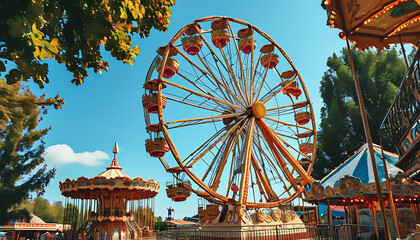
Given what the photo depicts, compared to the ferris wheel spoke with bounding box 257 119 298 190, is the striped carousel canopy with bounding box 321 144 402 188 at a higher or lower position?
lower

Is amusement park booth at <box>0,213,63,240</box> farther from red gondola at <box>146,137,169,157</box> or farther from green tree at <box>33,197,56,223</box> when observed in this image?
red gondola at <box>146,137,169,157</box>

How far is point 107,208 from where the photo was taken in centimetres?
1808

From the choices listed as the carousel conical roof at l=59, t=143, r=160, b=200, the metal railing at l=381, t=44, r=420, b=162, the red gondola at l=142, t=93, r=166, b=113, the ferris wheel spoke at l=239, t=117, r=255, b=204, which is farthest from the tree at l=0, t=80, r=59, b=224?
the metal railing at l=381, t=44, r=420, b=162

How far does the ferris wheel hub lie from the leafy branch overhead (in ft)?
36.3

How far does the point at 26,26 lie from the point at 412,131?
480 centimetres

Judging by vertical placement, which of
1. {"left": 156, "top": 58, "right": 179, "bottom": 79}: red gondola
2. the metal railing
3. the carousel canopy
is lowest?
the metal railing

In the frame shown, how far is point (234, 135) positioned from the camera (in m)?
15.5

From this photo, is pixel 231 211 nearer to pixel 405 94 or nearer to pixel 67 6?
pixel 405 94

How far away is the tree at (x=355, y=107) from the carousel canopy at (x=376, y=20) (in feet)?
55.4

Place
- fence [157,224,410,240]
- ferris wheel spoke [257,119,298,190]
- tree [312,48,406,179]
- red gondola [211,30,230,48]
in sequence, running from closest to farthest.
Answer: fence [157,224,410,240], ferris wheel spoke [257,119,298,190], red gondola [211,30,230,48], tree [312,48,406,179]

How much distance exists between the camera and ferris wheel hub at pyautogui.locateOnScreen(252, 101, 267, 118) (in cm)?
1543

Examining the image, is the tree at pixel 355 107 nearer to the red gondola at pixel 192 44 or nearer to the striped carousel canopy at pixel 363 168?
the striped carousel canopy at pixel 363 168

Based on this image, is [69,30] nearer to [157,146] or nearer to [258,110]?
[157,146]

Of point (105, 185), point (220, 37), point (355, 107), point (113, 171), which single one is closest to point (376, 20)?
point (220, 37)
